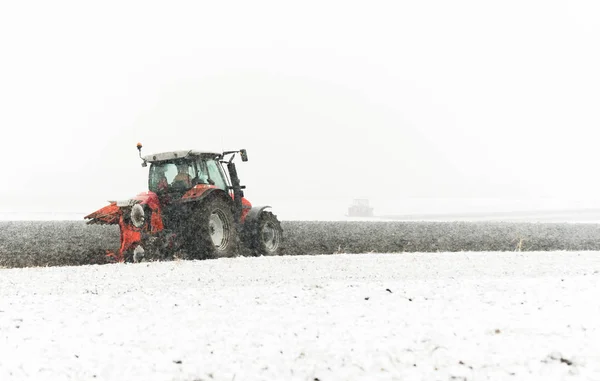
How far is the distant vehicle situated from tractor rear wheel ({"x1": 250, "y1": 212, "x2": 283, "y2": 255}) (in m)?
24.4

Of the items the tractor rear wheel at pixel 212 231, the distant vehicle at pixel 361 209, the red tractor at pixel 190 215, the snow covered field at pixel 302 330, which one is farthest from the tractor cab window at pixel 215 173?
the distant vehicle at pixel 361 209

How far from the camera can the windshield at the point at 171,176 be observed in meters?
10.7

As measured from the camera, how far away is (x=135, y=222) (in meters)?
9.48

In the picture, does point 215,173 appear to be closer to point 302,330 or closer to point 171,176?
point 171,176

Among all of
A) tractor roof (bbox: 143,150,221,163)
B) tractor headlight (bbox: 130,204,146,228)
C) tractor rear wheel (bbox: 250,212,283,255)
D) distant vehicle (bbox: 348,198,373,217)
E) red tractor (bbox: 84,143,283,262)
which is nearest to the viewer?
tractor headlight (bbox: 130,204,146,228)

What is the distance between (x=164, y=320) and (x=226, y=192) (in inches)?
277

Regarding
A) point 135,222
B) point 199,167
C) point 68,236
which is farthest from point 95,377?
A: point 68,236

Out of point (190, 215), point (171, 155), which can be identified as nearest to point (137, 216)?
point (190, 215)

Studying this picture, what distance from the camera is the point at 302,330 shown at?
383cm

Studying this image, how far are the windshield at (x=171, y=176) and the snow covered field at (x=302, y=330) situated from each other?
425 cm

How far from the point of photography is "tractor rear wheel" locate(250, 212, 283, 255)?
11250mm

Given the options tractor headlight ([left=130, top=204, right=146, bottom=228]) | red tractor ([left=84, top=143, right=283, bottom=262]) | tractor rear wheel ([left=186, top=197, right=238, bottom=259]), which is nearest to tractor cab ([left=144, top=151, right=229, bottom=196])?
red tractor ([left=84, top=143, right=283, bottom=262])

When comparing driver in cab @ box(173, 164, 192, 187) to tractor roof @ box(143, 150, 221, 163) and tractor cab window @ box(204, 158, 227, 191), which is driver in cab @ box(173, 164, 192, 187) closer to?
tractor roof @ box(143, 150, 221, 163)

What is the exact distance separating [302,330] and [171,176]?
756 cm
